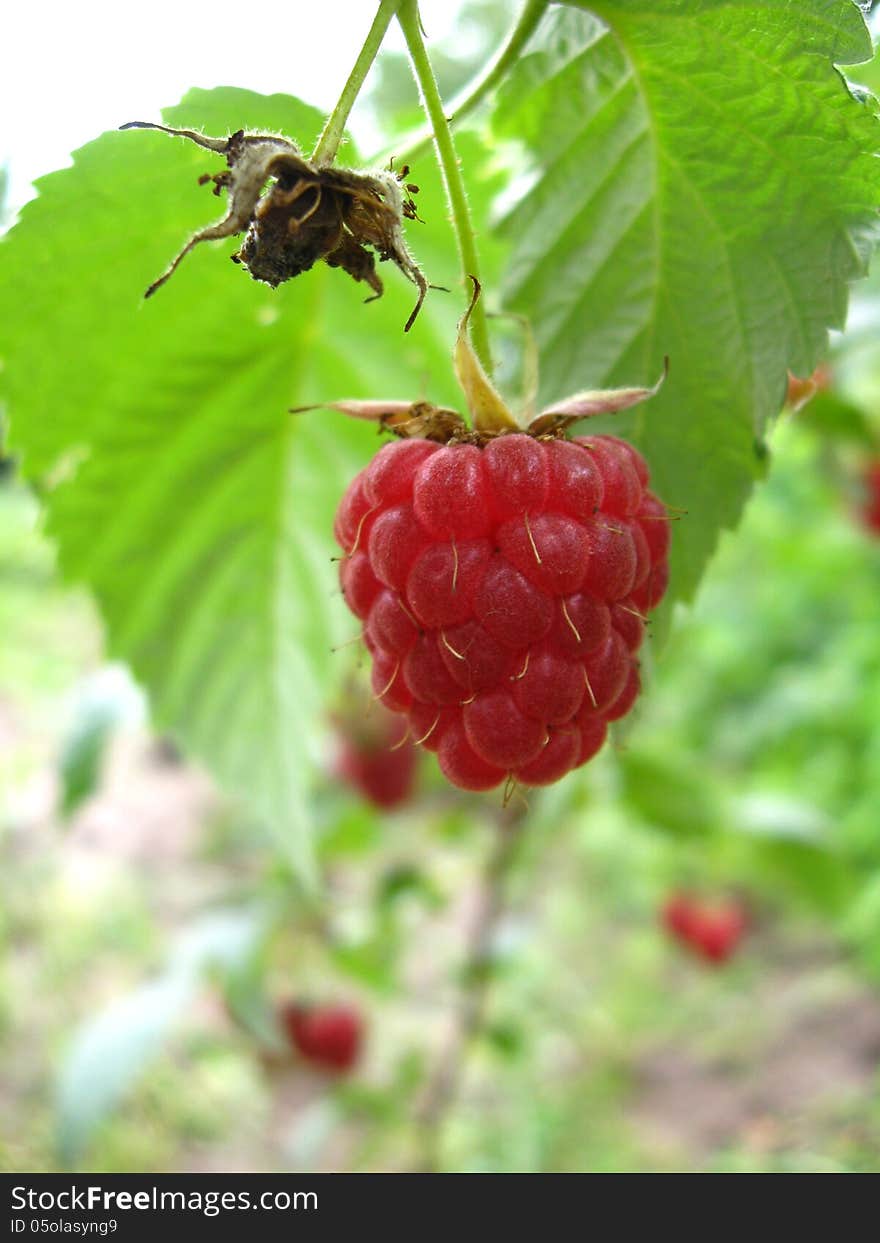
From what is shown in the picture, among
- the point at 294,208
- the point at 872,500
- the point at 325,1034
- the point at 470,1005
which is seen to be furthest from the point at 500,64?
the point at 872,500

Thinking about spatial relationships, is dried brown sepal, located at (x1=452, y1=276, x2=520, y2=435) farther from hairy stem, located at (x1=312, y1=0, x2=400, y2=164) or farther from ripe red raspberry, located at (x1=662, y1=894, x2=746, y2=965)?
ripe red raspberry, located at (x1=662, y1=894, x2=746, y2=965)

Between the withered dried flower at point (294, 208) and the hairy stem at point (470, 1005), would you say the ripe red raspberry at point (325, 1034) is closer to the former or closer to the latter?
the hairy stem at point (470, 1005)

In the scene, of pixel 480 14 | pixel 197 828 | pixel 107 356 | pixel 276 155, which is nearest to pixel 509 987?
pixel 197 828

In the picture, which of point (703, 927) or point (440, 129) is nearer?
point (440, 129)

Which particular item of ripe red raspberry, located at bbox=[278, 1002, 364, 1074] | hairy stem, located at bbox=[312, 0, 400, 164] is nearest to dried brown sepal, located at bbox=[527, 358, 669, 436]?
hairy stem, located at bbox=[312, 0, 400, 164]

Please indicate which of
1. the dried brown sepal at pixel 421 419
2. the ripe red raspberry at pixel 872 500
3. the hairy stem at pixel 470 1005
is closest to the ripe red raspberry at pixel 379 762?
the hairy stem at pixel 470 1005

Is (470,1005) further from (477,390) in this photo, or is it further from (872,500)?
(477,390)

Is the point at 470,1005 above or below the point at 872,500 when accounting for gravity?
below
